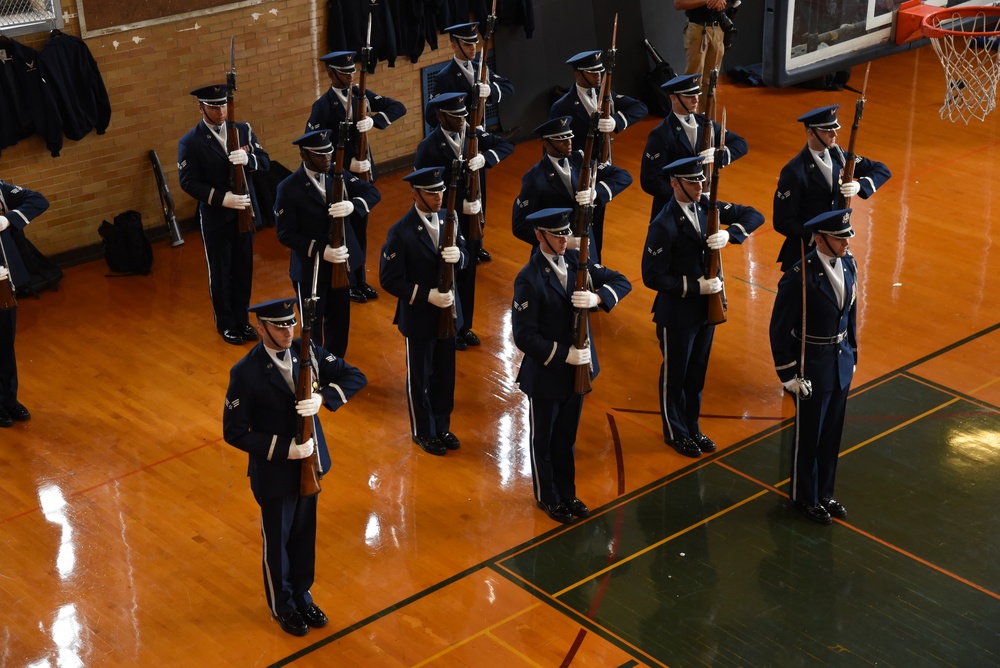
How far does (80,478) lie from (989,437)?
18.9 ft

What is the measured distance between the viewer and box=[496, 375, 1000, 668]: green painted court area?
263 inches

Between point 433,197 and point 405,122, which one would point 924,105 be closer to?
point 405,122

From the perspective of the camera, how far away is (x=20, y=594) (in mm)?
7027

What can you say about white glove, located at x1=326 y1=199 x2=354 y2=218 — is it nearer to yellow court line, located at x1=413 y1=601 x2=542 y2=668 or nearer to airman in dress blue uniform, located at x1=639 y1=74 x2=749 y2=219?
airman in dress blue uniform, located at x1=639 y1=74 x2=749 y2=219

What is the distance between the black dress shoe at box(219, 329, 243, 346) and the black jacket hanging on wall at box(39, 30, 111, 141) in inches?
93.5

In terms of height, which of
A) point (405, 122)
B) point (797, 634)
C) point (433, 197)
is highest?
point (433, 197)

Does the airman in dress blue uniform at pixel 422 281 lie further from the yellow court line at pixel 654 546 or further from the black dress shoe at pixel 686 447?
the yellow court line at pixel 654 546

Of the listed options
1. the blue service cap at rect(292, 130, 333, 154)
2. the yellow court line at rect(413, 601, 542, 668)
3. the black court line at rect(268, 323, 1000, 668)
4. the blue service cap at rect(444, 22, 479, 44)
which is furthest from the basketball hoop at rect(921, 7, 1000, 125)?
the yellow court line at rect(413, 601, 542, 668)

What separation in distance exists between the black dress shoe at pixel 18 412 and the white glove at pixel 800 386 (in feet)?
16.3

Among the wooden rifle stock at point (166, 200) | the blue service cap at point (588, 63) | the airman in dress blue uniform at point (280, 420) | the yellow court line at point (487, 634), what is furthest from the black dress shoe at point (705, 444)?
the wooden rifle stock at point (166, 200)

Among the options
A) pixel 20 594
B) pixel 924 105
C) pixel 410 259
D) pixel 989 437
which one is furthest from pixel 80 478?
pixel 924 105

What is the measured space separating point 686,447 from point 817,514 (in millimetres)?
1037

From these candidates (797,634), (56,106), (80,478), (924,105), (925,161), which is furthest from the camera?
(924,105)

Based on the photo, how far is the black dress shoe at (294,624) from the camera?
6711 mm
